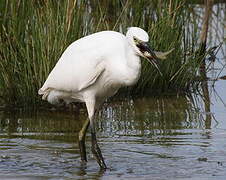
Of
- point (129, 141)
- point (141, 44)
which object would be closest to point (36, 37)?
point (129, 141)

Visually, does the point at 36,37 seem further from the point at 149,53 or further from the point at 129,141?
the point at 149,53

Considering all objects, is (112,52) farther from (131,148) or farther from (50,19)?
(50,19)

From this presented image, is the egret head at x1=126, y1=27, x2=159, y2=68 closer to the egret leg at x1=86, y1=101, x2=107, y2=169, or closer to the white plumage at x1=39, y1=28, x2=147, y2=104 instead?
the white plumage at x1=39, y1=28, x2=147, y2=104

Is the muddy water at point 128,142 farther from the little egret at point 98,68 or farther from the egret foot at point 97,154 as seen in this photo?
the little egret at point 98,68

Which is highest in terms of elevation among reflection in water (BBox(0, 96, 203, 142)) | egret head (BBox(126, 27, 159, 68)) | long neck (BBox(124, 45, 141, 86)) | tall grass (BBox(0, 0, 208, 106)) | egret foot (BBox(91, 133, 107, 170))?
tall grass (BBox(0, 0, 208, 106))

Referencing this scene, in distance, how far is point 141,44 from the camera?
7.11 meters

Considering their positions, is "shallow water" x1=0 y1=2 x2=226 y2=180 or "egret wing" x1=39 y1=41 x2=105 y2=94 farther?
"egret wing" x1=39 y1=41 x2=105 y2=94

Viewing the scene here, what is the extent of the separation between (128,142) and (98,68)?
1.27 metres

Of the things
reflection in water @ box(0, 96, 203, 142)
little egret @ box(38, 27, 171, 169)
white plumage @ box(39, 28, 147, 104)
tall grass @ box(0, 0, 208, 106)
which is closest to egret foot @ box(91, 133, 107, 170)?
little egret @ box(38, 27, 171, 169)

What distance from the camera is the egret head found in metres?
7.05

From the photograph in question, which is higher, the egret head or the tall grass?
the tall grass

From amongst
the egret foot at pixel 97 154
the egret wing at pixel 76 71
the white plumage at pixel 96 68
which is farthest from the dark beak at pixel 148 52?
the egret foot at pixel 97 154

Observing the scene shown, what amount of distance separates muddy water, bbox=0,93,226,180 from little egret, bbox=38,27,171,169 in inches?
13.2

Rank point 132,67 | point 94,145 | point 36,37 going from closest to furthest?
point 132,67, point 94,145, point 36,37
